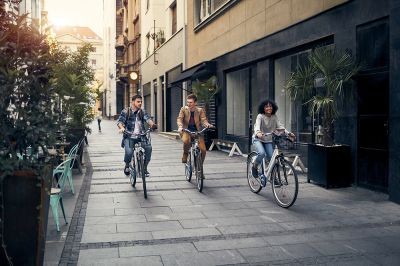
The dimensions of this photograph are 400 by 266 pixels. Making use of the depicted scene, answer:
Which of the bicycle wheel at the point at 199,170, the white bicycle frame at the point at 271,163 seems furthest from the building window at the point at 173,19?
the white bicycle frame at the point at 271,163

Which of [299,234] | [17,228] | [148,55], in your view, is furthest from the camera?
[148,55]

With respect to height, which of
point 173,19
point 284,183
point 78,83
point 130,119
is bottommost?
point 284,183

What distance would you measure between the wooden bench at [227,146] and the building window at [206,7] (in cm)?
480

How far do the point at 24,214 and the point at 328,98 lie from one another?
6198 millimetres

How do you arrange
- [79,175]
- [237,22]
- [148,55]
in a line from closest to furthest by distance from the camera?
[79,175] → [237,22] → [148,55]

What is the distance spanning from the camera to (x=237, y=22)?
15.8m

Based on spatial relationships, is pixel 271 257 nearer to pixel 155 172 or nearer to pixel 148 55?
pixel 155 172

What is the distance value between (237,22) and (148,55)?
63.2 feet

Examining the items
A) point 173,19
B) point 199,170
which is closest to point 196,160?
point 199,170

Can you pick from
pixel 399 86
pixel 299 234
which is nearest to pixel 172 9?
pixel 399 86

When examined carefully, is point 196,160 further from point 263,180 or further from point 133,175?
point 263,180

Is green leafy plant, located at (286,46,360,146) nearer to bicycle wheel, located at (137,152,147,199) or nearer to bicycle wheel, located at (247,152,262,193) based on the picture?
bicycle wheel, located at (247,152,262,193)

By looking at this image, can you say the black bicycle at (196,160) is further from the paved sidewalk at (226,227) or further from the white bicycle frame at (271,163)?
the white bicycle frame at (271,163)

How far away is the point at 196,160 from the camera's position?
30.2 feet
